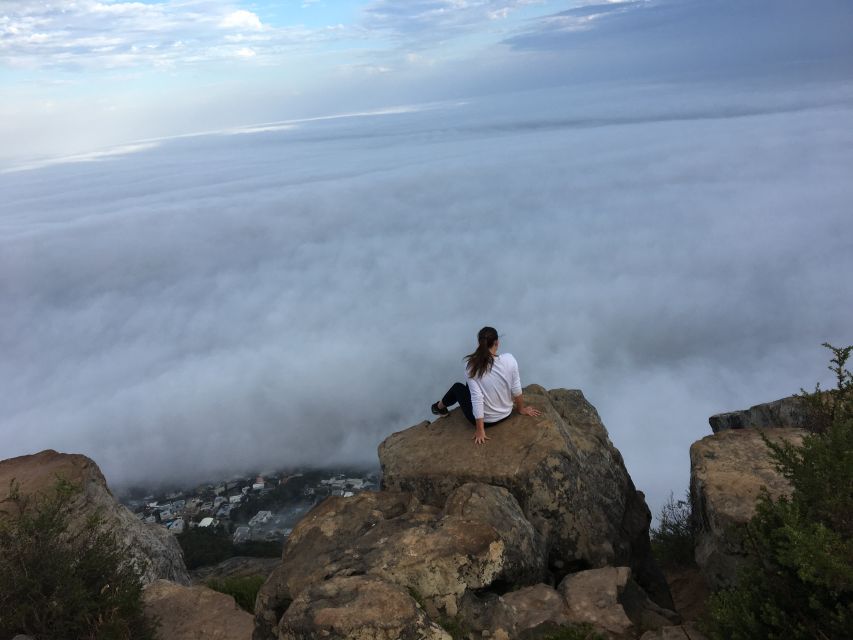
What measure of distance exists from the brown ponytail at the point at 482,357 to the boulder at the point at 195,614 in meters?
4.47

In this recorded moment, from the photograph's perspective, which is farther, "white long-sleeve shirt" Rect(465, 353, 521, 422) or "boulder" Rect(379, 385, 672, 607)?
"white long-sleeve shirt" Rect(465, 353, 521, 422)

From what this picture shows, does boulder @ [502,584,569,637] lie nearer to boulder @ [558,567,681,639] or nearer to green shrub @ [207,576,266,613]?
boulder @ [558,567,681,639]

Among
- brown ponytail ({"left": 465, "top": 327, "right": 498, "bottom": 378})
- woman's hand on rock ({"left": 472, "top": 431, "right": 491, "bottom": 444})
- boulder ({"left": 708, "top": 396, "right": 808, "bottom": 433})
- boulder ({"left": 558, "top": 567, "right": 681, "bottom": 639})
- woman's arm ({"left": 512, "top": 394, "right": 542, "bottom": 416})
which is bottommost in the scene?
boulder ({"left": 708, "top": 396, "right": 808, "bottom": 433})

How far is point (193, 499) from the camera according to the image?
6519 cm

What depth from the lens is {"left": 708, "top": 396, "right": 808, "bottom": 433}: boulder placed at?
1084cm

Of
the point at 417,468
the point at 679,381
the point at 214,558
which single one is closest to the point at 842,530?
the point at 417,468

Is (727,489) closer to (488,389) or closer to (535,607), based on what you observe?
(535,607)

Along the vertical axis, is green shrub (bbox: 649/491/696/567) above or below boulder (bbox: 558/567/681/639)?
below

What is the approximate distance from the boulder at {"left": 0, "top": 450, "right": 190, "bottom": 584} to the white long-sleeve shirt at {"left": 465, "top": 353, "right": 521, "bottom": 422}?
6561 millimetres

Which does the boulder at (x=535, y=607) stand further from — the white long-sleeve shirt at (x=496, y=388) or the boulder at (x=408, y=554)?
the white long-sleeve shirt at (x=496, y=388)

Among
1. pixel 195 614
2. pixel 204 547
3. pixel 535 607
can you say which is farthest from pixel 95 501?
pixel 204 547

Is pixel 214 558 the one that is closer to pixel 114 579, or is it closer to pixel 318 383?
pixel 114 579

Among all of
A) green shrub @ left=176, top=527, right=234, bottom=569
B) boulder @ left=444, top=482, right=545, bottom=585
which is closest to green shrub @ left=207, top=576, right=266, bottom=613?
boulder @ left=444, top=482, right=545, bottom=585

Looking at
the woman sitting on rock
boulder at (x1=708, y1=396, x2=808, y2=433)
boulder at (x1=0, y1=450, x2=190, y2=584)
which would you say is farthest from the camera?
boulder at (x1=708, y1=396, x2=808, y2=433)
